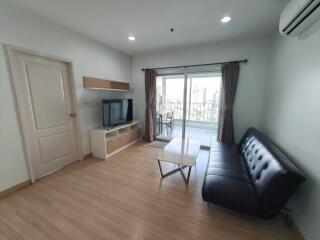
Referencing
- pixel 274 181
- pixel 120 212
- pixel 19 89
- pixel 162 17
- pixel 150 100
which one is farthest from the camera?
pixel 150 100

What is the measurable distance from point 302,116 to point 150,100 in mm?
3190

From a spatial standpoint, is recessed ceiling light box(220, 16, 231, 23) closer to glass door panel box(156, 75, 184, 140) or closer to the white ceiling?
the white ceiling

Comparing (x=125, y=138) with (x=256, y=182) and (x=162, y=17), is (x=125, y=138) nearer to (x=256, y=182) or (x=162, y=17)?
(x=162, y=17)

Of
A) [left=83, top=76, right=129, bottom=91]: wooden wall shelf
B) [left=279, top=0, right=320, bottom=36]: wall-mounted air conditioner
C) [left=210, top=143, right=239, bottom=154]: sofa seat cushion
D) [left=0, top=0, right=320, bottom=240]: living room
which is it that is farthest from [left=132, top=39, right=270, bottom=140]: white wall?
[left=83, top=76, right=129, bottom=91]: wooden wall shelf

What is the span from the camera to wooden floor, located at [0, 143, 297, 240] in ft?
4.80

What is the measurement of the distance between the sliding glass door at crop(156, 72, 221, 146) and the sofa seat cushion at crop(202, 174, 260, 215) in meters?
2.24

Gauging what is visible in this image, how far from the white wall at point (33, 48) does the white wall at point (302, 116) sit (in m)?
3.51

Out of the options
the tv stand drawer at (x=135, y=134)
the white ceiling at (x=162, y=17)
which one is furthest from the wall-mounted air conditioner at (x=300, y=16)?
the tv stand drawer at (x=135, y=134)

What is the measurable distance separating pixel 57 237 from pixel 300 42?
11.6 ft

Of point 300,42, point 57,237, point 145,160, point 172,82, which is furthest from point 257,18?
point 57,237

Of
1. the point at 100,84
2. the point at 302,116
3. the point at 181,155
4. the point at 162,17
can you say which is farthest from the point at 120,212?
the point at 162,17

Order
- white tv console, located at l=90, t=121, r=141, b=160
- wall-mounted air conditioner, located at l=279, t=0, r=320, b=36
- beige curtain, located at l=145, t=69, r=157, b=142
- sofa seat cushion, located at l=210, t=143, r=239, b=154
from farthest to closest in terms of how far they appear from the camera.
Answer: beige curtain, located at l=145, t=69, r=157, b=142 → white tv console, located at l=90, t=121, r=141, b=160 → sofa seat cushion, located at l=210, t=143, r=239, b=154 → wall-mounted air conditioner, located at l=279, t=0, r=320, b=36

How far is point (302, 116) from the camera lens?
1.60 meters

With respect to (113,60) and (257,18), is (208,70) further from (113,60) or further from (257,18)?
(113,60)
